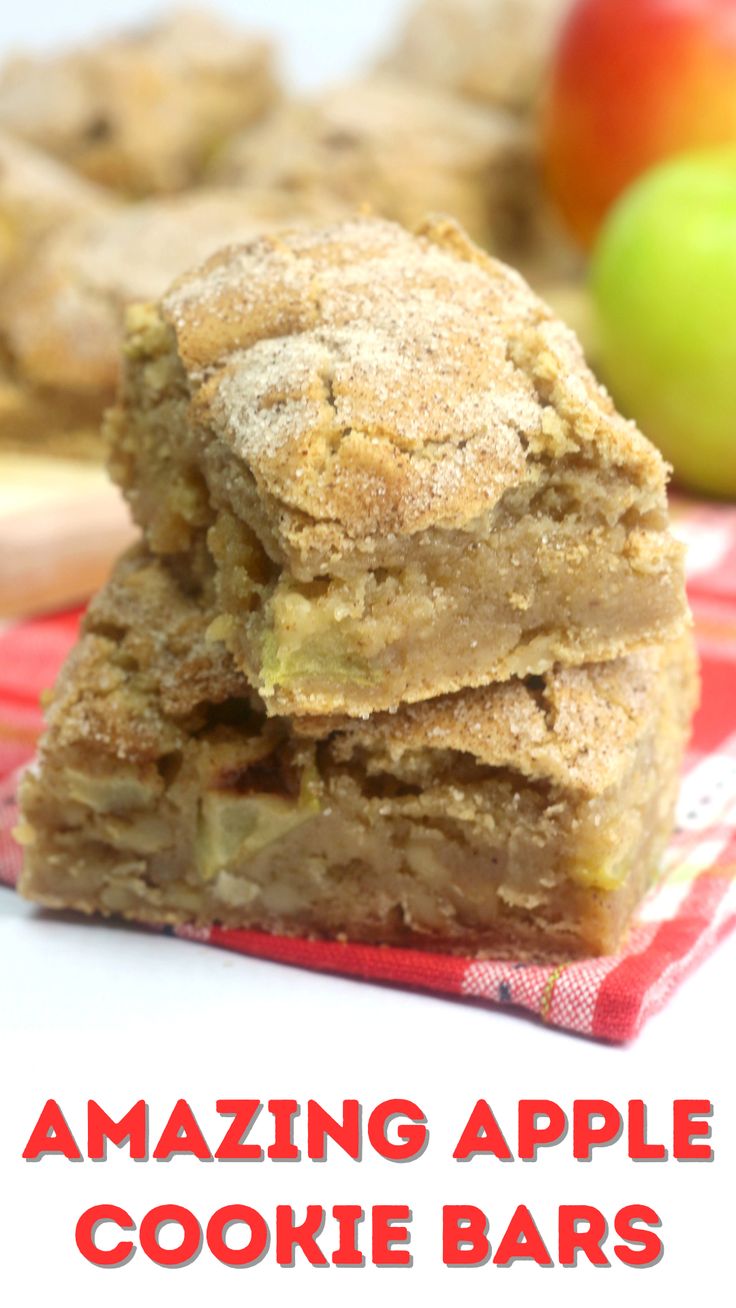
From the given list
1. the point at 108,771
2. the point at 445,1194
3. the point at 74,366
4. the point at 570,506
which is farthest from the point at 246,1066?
the point at 74,366

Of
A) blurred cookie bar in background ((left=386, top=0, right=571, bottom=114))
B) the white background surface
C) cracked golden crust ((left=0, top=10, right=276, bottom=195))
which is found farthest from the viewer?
blurred cookie bar in background ((left=386, top=0, right=571, bottom=114))

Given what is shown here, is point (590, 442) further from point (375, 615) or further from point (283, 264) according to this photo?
point (283, 264)

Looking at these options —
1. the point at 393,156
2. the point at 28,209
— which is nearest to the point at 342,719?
the point at 28,209

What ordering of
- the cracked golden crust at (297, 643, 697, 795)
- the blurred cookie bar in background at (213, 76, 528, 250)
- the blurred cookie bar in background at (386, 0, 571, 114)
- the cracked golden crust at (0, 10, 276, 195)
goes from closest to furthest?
the cracked golden crust at (297, 643, 697, 795) < the blurred cookie bar in background at (213, 76, 528, 250) < the cracked golden crust at (0, 10, 276, 195) < the blurred cookie bar in background at (386, 0, 571, 114)

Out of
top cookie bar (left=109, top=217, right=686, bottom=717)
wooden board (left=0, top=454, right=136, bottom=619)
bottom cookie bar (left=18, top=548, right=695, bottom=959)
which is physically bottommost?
bottom cookie bar (left=18, top=548, right=695, bottom=959)

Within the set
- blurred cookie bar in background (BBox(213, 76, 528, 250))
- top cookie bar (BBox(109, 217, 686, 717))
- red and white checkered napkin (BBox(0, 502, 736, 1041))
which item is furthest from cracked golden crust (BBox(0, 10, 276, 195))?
top cookie bar (BBox(109, 217, 686, 717))

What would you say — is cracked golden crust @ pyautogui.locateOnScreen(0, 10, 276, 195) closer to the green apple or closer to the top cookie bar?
the green apple

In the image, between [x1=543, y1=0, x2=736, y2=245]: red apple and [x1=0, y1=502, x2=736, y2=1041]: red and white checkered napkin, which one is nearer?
[x1=0, y1=502, x2=736, y2=1041]: red and white checkered napkin
